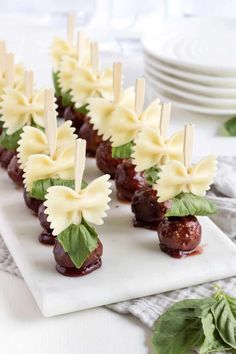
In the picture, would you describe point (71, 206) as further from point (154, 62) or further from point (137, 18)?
point (137, 18)

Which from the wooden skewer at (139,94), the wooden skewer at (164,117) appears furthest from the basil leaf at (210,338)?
the wooden skewer at (139,94)

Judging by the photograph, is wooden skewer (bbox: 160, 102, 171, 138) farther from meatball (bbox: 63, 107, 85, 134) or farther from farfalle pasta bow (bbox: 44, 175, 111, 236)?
meatball (bbox: 63, 107, 85, 134)

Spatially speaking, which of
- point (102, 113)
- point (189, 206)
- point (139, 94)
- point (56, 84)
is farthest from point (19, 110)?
point (189, 206)

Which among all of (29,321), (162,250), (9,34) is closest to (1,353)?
(29,321)

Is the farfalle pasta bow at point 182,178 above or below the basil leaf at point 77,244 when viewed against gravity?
above

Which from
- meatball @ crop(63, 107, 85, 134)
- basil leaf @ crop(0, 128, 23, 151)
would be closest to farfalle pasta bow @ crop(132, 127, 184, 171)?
basil leaf @ crop(0, 128, 23, 151)

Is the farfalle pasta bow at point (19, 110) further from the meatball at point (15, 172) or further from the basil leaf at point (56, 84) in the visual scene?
the basil leaf at point (56, 84)
